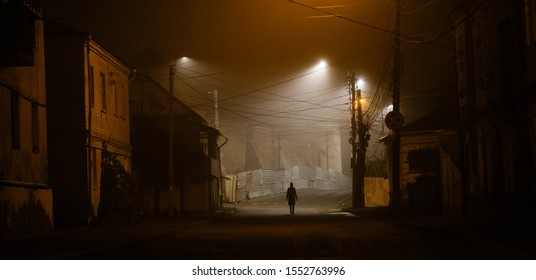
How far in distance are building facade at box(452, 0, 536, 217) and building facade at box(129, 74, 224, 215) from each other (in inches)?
556

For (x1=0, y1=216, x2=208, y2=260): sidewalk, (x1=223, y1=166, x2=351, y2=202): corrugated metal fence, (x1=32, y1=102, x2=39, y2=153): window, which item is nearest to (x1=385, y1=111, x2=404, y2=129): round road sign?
(x1=0, y1=216, x2=208, y2=260): sidewalk

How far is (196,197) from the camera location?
4394 cm

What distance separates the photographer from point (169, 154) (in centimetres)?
3456

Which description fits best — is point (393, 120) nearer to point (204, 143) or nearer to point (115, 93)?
point (115, 93)

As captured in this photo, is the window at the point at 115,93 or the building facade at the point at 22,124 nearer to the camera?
the building facade at the point at 22,124

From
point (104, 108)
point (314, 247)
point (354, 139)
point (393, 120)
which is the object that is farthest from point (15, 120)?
point (354, 139)

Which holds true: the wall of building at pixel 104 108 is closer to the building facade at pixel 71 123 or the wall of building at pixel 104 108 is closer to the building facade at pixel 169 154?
the building facade at pixel 71 123

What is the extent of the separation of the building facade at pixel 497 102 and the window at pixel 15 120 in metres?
14.9

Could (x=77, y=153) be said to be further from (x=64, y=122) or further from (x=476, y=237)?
(x=476, y=237)

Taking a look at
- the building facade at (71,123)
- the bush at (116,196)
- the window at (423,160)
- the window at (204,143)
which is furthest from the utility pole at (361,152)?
the building facade at (71,123)

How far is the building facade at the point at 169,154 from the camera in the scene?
3894 cm
